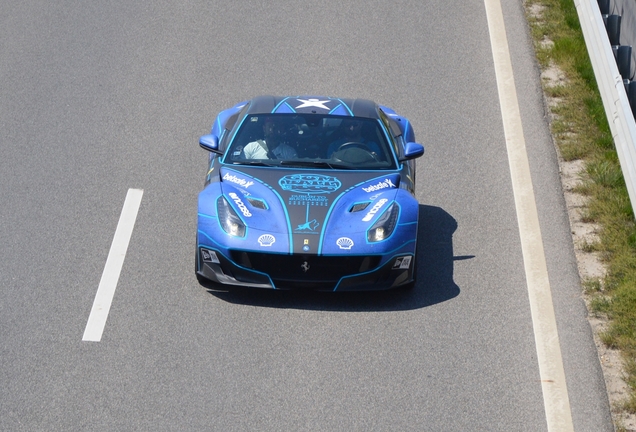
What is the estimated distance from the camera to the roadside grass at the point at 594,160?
840cm

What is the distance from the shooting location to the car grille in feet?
27.3

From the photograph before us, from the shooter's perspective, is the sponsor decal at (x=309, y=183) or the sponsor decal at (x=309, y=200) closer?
the sponsor decal at (x=309, y=200)

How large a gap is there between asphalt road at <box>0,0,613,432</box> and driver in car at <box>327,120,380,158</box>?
104 cm

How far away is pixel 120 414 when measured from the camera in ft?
23.6

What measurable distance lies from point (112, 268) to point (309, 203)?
1.89 m

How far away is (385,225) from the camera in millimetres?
8625

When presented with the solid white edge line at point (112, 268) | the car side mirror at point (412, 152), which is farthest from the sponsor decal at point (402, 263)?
the solid white edge line at point (112, 268)

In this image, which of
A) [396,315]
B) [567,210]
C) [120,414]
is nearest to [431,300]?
[396,315]

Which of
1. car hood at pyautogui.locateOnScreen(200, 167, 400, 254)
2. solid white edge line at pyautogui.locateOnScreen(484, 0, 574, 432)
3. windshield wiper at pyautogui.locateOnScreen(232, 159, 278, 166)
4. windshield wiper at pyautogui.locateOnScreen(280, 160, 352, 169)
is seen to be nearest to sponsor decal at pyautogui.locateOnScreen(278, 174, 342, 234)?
car hood at pyautogui.locateOnScreen(200, 167, 400, 254)

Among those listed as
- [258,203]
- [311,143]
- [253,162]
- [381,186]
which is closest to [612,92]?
[381,186]

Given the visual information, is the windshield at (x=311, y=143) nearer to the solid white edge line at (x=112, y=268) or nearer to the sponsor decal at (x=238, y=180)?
the sponsor decal at (x=238, y=180)

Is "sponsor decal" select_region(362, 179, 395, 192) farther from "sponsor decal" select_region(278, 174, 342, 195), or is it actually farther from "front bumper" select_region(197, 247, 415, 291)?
"front bumper" select_region(197, 247, 415, 291)

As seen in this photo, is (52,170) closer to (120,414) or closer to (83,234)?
(83,234)

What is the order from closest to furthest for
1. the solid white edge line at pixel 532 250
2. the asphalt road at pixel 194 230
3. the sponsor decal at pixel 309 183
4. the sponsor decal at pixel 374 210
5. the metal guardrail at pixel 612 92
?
the asphalt road at pixel 194 230 < the solid white edge line at pixel 532 250 < the sponsor decal at pixel 374 210 < the sponsor decal at pixel 309 183 < the metal guardrail at pixel 612 92
